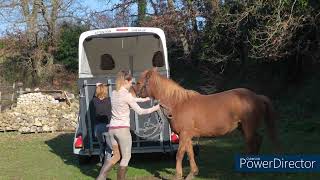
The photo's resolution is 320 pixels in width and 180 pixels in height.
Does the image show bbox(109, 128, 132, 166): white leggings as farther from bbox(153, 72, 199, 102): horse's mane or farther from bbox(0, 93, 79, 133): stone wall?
bbox(0, 93, 79, 133): stone wall

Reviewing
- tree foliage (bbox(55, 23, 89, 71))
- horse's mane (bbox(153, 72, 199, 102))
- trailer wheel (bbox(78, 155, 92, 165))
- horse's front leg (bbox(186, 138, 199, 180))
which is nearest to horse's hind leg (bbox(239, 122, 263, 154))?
horse's front leg (bbox(186, 138, 199, 180))

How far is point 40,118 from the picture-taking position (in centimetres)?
2062

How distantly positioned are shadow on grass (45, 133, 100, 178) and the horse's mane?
229cm

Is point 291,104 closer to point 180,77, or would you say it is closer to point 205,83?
point 205,83

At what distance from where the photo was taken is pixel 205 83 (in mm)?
27688

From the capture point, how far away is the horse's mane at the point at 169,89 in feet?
29.9

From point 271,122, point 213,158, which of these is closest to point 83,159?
point 213,158

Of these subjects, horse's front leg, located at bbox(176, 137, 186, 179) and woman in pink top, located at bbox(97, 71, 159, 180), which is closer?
woman in pink top, located at bbox(97, 71, 159, 180)

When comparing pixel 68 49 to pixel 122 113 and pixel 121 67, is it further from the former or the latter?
pixel 122 113

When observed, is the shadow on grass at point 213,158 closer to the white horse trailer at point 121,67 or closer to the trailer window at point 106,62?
the white horse trailer at point 121,67

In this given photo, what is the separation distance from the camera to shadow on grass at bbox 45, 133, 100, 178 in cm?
1089

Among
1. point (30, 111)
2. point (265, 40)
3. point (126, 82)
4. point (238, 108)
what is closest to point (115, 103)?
point (126, 82)

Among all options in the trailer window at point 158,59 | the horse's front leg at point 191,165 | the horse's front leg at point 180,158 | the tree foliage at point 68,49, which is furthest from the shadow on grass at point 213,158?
the tree foliage at point 68,49

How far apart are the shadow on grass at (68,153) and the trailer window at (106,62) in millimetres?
2421
